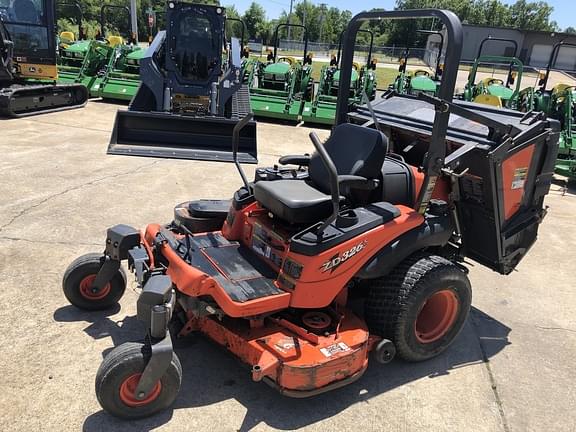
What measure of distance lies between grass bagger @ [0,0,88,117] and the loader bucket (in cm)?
324

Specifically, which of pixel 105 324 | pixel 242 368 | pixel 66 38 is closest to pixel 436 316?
pixel 242 368

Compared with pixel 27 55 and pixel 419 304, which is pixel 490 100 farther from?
pixel 27 55

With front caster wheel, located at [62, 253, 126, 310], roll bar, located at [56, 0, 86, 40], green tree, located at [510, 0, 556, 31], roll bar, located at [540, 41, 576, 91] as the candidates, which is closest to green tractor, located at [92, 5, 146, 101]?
roll bar, located at [56, 0, 86, 40]

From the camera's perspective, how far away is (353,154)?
3256 millimetres

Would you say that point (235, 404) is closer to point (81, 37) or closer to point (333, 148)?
point (333, 148)

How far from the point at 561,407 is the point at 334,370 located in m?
1.38

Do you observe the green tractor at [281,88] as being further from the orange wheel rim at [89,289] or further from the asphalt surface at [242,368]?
the orange wheel rim at [89,289]

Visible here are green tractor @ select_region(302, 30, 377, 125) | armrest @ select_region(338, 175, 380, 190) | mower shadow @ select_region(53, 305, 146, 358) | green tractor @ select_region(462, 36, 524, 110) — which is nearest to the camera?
armrest @ select_region(338, 175, 380, 190)

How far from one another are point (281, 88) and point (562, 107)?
595cm

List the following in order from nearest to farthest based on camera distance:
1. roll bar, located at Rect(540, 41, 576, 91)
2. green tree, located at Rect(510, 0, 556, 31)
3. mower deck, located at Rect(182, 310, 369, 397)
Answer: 1. mower deck, located at Rect(182, 310, 369, 397)
2. roll bar, located at Rect(540, 41, 576, 91)
3. green tree, located at Rect(510, 0, 556, 31)

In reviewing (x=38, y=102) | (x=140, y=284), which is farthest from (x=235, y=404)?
(x=38, y=102)

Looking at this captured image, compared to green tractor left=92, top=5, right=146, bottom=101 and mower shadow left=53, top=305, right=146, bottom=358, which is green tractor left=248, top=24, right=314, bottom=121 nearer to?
green tractor left=92, top=5, right=146, bottom=101

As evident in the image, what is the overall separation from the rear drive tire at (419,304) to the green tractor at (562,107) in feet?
18.1

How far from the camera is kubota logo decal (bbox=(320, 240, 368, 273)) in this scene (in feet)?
9.21
